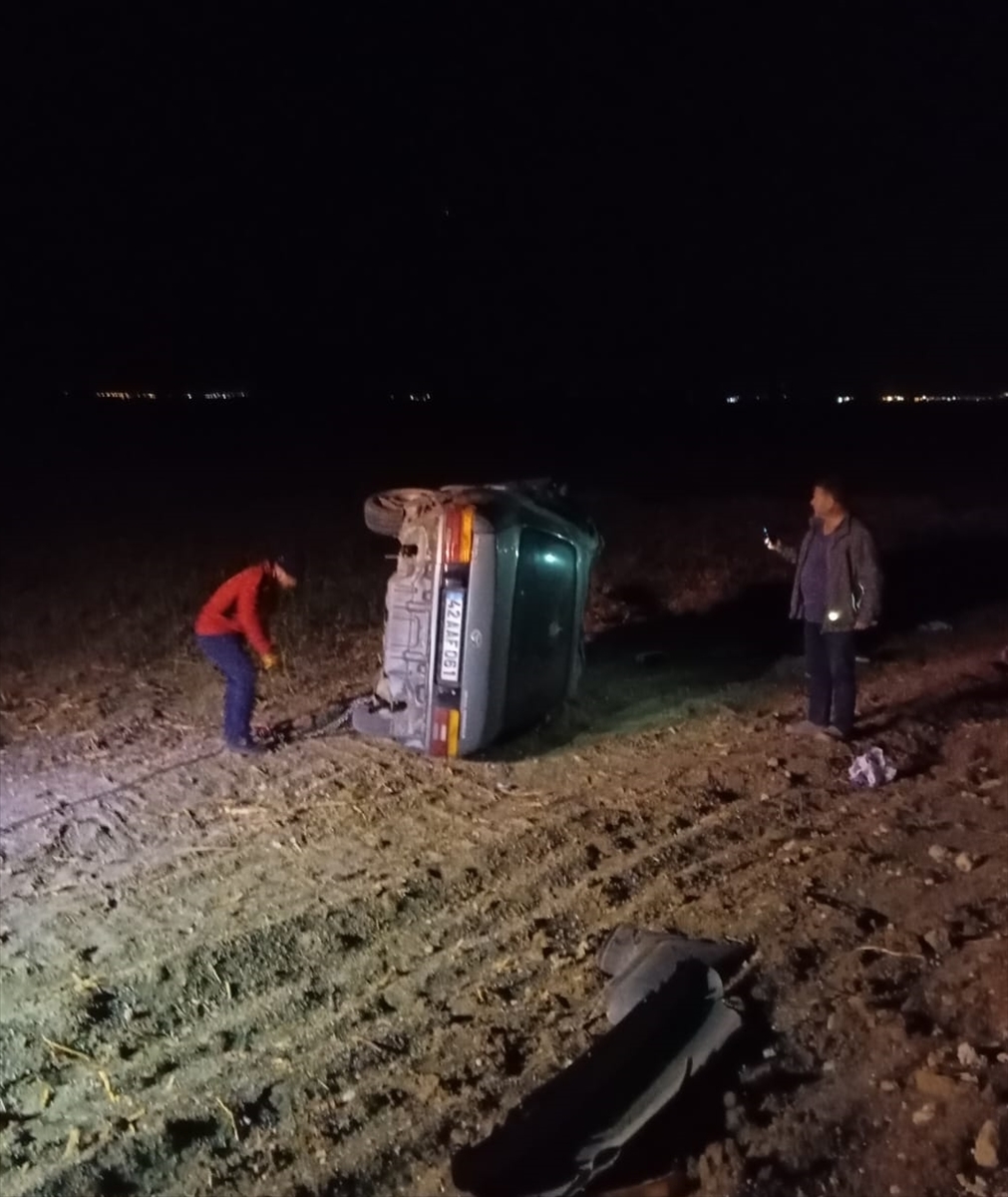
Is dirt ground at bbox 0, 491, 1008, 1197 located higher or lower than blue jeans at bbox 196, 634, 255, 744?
lower

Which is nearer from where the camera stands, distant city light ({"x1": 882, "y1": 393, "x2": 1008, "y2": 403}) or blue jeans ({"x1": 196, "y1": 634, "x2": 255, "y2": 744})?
blue jeans ({"x1": 196, "y1": 634, "x2": 255, "y2": 744})

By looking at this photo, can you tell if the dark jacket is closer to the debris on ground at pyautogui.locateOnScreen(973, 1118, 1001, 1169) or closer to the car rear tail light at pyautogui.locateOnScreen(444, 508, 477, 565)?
the car rear tail light at pyautogui.locateOnScreen(444, 508, 477, 565)

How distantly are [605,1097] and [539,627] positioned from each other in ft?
13.4

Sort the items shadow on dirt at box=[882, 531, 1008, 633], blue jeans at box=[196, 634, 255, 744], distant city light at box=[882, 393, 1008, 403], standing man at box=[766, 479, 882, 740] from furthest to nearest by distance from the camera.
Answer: distant city light at box=[882, 393, 1008, 403] → shadow on dirt at box=[882, 531, 1008, 633] → blue jeans at box=[196, 634, 255, 744] → standing man at box=[766, 479, 882, 740]

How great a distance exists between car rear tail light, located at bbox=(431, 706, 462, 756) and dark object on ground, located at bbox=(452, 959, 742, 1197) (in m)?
2.99

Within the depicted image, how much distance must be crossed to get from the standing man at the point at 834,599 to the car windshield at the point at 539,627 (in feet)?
4.76

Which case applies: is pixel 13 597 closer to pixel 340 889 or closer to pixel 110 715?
pixel 110 715

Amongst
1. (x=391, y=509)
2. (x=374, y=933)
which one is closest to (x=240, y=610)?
(x=391, y=509)

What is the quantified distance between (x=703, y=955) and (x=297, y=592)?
804 centimetres

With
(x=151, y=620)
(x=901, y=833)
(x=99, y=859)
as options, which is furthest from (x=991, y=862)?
(x=151, y=620)

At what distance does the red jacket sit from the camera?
8.37m

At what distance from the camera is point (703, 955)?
18.0 feet

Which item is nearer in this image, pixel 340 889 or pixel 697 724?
pixel 340 889

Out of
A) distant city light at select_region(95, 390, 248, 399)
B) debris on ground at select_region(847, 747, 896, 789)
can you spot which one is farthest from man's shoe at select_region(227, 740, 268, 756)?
distant city light at select_region(95, 390, 248, 399)
